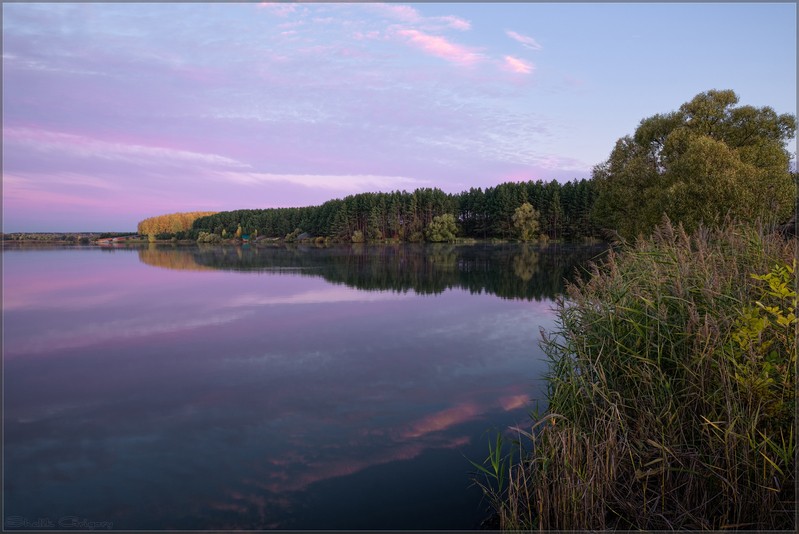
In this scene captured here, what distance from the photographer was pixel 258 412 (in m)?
12.0

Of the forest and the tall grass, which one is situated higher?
the forest

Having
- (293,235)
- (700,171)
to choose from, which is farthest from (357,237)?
(700,171)

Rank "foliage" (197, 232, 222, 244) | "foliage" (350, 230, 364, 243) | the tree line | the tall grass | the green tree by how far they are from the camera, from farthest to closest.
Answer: "foliage" (197, 232, 222, 244) → "foliage" (350, 230, 364, 243) → the green tree → the tree line → the tall grass

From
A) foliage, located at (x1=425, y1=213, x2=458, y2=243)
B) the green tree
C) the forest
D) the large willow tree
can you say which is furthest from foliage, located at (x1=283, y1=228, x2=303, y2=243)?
the large willow tree

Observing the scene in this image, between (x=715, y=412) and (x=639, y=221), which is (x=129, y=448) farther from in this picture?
(x=639, y=221)

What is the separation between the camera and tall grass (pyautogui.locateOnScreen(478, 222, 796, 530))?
6297 millimetres

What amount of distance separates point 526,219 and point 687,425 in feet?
377

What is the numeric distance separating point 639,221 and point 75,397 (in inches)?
1681

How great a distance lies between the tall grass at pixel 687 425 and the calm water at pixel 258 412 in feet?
6.30

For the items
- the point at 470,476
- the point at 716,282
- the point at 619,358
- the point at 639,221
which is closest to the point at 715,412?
the point at 619,358

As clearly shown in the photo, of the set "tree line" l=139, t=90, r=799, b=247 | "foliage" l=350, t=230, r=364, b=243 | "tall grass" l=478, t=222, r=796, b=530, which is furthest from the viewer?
"foliage" l=350, t=230, r=364, b=243

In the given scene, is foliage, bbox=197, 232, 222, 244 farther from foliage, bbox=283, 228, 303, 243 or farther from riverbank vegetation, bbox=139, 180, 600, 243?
riverbank vegetation, bbox=139, 180, 600, 243

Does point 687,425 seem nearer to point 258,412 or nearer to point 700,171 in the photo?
point 258,412

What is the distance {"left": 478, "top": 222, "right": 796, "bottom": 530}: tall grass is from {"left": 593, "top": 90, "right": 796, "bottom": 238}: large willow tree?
80.1 ft
